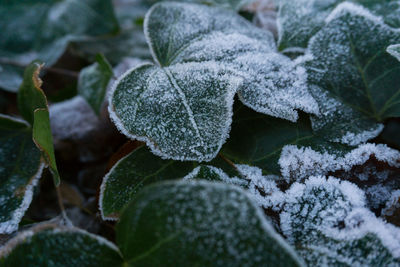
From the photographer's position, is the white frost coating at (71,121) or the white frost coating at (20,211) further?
the white frost coating at (71,121)

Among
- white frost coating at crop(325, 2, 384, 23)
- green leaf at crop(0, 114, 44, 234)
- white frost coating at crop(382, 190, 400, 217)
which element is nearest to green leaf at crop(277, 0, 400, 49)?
white frost coating at crop(325, 2, 384, 23)

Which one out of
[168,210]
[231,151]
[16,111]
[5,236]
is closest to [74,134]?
[16,111]

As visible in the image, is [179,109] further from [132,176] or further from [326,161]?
[326,161]

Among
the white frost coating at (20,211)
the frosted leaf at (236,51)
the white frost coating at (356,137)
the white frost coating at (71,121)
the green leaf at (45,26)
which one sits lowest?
the white frost coating at (71,121)

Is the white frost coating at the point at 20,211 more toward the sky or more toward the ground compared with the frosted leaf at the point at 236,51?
more toward the ground

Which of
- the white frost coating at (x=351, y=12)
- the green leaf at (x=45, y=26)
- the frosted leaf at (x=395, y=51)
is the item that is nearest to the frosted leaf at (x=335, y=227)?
the frosted leaf at (x=395, y=51)

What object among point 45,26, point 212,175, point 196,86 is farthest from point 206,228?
point 45,26

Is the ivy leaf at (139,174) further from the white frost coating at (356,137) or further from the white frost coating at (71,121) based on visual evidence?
the white frost coating at (71,121)
